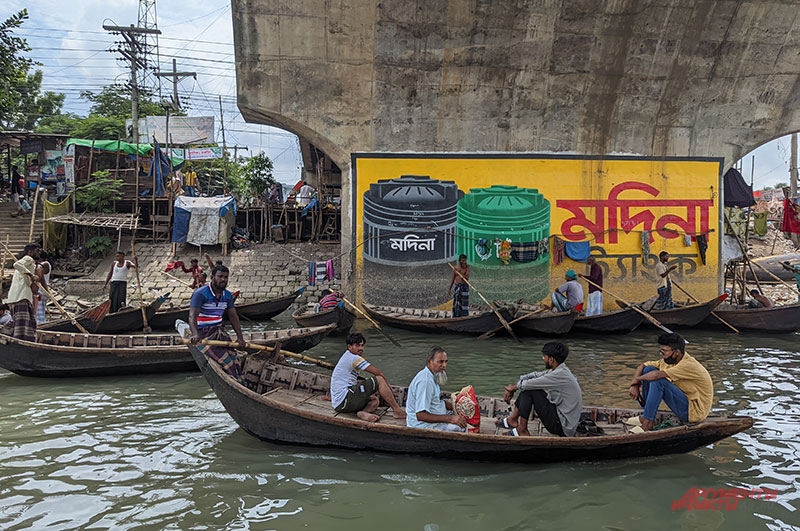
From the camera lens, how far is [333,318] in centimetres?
1110

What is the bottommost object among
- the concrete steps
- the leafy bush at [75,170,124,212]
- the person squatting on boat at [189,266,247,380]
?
the person squatting on boat at [189,266,247,380]

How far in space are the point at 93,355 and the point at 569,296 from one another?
8789 mm

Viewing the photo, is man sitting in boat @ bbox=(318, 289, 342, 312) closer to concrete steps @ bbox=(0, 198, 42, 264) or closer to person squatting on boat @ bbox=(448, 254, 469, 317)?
person squatting on boat @ bbox=(448, 254, 469, 317)

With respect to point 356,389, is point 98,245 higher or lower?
higher

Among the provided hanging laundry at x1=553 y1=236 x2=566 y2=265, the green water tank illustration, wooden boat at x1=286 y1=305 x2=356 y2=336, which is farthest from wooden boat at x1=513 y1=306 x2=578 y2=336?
wooden boat at x1=286 y1=305 x2=356 y2=336

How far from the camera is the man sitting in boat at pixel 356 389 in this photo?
553 cm

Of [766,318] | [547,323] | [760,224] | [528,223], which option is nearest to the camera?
[547,323]

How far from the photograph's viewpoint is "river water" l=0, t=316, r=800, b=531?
423 centimetres

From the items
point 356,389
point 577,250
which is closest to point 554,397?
point 356,389

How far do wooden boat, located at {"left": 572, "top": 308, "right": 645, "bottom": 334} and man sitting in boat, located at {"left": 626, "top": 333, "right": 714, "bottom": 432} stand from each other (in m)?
6.71

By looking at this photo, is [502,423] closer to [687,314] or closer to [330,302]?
[330,302]

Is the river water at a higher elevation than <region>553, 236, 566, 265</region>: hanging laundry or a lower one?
lower

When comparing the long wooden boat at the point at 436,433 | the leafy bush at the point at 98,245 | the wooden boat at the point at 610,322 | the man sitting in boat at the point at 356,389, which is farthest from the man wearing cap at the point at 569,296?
the leafy bush at the point at 98,245

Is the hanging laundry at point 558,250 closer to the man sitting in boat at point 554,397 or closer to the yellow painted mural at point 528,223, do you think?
the yellow painted mural at point 528,223
